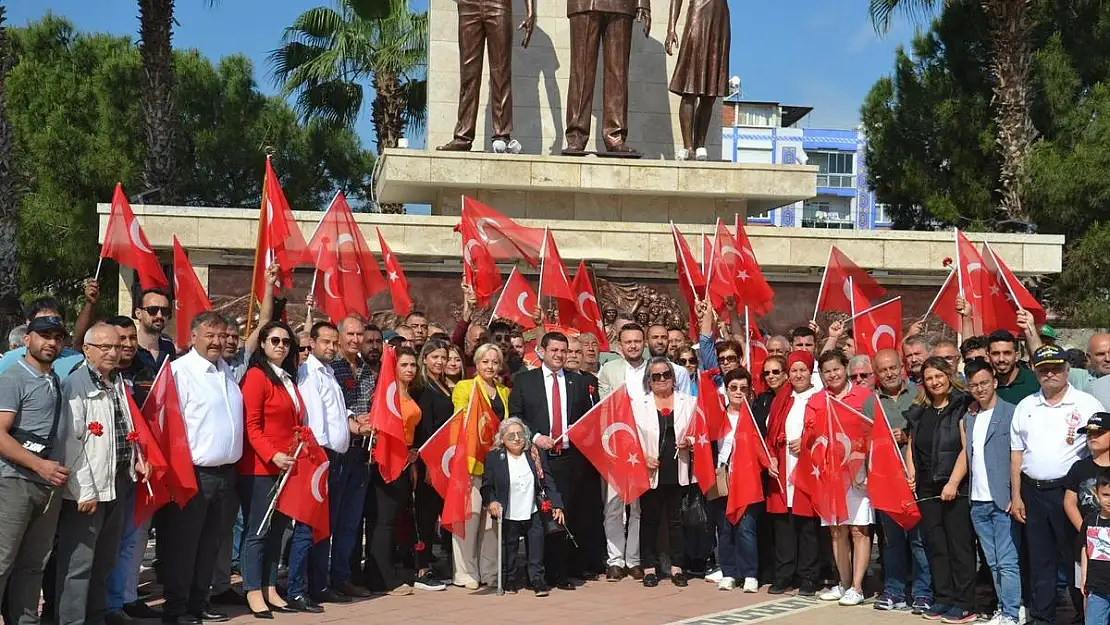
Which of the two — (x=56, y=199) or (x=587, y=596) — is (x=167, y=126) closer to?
(x=56, y=199)

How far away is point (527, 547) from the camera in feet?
31.4

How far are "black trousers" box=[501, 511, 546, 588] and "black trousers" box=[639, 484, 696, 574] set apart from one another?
0.85m

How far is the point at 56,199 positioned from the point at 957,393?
23.7m

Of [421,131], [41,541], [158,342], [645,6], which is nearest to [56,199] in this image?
[421,131]

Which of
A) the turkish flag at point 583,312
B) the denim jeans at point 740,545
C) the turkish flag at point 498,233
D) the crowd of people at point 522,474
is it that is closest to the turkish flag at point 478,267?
the turkish flag at point 498,233

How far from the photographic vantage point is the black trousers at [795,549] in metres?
9.61

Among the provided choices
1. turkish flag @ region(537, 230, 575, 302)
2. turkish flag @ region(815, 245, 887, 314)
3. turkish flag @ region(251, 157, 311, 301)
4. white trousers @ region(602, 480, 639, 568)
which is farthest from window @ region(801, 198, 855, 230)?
white trousers @ region(602, 480, 639, 568)

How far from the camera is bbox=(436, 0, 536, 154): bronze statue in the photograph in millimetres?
16203

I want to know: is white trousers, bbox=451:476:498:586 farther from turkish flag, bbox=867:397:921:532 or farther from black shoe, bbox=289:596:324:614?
turkish flag, bbox=867:397:921:532

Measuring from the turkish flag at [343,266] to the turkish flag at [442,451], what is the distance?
2787 mm

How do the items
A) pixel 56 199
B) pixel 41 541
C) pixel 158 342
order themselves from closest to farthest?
pixel 41 541, pixel 158 342, pixel 56 199

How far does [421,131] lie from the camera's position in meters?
31.6

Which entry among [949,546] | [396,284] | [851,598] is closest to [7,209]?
[396,284]

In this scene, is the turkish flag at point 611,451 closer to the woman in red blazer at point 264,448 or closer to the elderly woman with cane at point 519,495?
the elderly woman with cane at point 519,495
